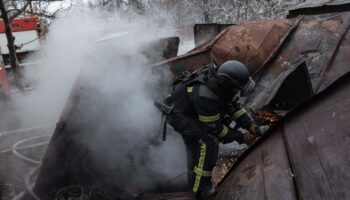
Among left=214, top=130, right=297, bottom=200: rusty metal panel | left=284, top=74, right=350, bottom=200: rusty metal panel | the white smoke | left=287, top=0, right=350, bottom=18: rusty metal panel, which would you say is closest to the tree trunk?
the white smoke

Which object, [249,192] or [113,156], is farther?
[113,156]

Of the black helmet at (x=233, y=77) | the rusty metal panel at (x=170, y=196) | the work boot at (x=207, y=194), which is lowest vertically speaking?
the rusty metal panel at (x=170, y=196)

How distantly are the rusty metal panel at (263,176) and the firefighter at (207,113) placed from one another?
1.67ft

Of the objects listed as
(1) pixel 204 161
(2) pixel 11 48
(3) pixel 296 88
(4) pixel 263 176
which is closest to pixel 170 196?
(1) pixel 204 161

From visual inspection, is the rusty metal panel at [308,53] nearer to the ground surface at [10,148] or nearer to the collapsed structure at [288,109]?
the collapsed structure at [288,109]

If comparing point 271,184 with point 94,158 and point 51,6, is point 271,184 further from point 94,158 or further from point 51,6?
point 51,6

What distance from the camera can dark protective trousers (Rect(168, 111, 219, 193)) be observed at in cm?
404

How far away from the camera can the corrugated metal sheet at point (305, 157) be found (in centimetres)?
221

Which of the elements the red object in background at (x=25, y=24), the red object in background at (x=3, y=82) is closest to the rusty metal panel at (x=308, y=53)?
the red object in background at (x=3, y=82)

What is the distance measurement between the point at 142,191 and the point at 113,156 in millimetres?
668

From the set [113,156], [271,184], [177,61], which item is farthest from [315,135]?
[177,61]

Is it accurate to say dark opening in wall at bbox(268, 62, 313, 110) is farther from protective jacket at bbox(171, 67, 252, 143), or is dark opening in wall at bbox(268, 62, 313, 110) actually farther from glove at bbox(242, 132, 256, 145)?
glove at bbox(242, 132, 256, 145)

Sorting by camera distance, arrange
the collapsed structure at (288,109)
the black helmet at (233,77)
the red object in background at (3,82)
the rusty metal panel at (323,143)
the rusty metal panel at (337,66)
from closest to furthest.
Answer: the rusty metal panel at (323,143)
the collapsed structure at (288,109)
the black helmet at (233,77)
the rusty metal panel at (337,66)
the red object in background at (3,82)

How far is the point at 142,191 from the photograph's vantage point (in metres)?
5.33
